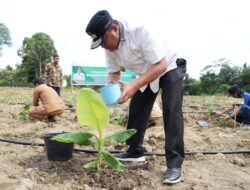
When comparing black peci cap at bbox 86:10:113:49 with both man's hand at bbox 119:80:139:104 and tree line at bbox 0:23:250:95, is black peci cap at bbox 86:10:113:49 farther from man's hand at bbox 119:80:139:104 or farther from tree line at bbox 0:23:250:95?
tree line at bbox 0:23:250:95

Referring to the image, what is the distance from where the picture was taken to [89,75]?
44.1ft

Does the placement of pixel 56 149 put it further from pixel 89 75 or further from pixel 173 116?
pixel 89 75

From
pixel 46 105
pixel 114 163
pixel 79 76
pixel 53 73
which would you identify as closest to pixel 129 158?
pixel 114 163

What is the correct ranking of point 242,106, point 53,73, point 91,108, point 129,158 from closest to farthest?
point 91,108 → point 129,158 → point 242,106 → point 53,73

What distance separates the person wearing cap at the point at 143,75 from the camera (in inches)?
95.1

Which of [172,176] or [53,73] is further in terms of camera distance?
[53,73]

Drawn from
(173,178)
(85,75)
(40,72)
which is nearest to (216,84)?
(85,75)

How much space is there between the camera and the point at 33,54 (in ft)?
151

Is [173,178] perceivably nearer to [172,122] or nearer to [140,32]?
[172,122]

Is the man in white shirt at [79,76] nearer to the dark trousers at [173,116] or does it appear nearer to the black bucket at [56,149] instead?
the black bucket at [56,149]

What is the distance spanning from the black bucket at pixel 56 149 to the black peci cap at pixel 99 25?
1031mm

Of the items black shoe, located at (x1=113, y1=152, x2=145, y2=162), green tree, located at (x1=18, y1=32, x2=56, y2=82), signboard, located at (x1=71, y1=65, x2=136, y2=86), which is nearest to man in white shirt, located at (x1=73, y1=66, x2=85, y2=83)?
signboard, located at (x1=71, y1=65, x2=136, y2=86)

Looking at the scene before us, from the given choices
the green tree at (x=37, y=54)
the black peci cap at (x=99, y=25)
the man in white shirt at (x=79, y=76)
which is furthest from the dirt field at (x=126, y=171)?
the green tree at (x=37, y=54)

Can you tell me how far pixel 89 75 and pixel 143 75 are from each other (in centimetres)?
1113
